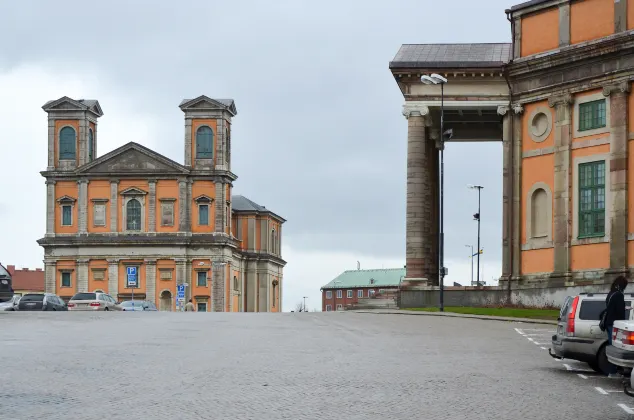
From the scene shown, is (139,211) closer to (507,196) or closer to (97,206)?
(97,206)

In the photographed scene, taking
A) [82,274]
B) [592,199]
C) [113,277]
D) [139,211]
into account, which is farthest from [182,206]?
[592,199]

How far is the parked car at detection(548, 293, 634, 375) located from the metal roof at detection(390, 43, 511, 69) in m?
35.8

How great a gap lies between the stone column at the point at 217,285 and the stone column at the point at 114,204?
38.1 ft

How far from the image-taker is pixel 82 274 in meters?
129

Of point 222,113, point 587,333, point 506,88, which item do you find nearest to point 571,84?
point 506,88

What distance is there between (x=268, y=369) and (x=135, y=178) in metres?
110

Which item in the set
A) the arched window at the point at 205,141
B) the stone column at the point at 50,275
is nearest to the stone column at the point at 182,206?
the arched window at the point at 205,141

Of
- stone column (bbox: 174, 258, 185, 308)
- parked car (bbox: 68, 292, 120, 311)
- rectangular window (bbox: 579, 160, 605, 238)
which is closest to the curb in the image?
rectangular window (bbox: 579, 160, 605, 238)

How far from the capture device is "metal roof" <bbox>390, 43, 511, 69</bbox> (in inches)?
2335

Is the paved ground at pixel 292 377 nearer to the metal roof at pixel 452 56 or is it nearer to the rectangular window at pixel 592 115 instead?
the rectangular window at pixel 592 115

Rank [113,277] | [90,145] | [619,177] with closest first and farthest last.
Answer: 1. [619,177]
2. [113,277]
3. [90,145]

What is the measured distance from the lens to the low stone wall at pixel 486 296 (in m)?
54.4

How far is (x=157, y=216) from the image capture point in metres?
131

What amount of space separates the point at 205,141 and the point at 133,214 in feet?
36.5
